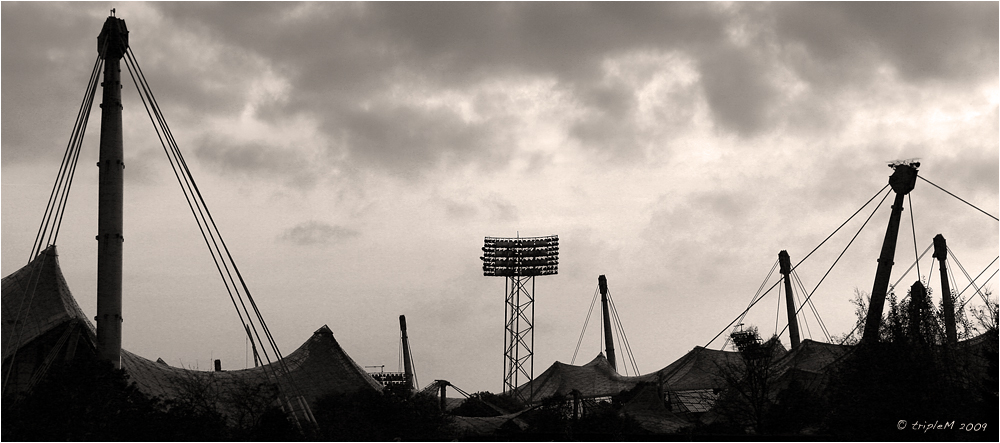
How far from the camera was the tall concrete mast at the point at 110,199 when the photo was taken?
111 ft

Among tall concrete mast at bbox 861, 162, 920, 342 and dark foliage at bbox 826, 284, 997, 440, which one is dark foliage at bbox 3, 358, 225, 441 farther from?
tall concrete mast at bbox 861, 162, 920, 342

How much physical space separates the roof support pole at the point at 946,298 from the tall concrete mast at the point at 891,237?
4612 millimetres

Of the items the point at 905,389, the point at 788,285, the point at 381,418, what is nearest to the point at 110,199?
the point at 381,418

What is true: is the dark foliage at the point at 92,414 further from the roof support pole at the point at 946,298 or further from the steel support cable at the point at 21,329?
the roof support pole at the point at 946,298

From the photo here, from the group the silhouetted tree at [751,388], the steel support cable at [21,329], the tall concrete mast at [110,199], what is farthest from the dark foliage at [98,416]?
the silhouetted tree at [751,388]

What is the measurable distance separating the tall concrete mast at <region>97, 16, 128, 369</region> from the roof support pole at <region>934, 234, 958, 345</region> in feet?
122

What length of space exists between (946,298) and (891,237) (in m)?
9.59

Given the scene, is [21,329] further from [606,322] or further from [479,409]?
[606,322]

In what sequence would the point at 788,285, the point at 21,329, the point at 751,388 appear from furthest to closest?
the point at 788,285 → the point at 751,388 → the point at 21,329

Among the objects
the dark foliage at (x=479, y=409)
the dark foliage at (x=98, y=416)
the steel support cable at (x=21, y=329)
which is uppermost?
the steel support cable at (x=21, y=329)

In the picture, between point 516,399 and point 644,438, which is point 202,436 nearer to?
point 644,438

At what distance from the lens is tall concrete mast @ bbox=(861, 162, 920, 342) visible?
4350 cm

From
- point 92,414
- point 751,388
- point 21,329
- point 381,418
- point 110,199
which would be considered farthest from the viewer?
point 381,418

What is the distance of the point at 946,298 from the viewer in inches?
2063
